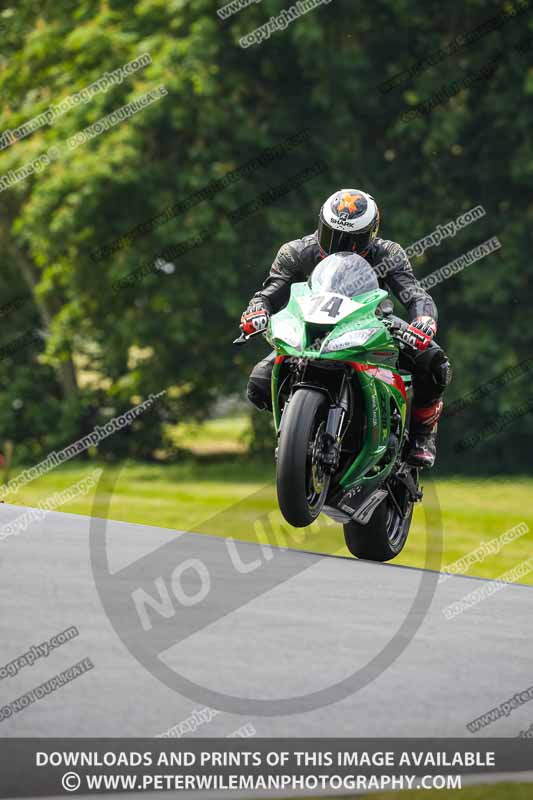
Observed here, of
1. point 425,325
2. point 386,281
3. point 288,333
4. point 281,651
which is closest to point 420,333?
point 425,325

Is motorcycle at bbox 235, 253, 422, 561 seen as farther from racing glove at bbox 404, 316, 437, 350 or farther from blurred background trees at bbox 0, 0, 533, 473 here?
blurred background trees at bbox 0, 0, 533, 473

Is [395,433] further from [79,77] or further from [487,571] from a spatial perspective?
[79,77]

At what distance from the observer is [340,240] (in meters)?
7.55

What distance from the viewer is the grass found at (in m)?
9.71

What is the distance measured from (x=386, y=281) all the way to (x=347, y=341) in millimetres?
991

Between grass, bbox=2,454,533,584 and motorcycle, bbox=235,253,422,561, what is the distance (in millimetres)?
386

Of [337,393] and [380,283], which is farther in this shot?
[380,283]

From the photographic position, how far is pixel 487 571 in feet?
53.3

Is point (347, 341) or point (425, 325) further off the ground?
point (347, 341)

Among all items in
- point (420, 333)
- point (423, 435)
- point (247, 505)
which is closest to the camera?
point (420, 333)

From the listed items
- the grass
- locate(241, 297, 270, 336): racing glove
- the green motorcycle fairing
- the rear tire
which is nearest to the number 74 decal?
the green motorcycle fairing

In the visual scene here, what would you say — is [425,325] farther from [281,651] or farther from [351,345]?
[281,651]

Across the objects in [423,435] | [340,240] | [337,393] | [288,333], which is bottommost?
[423,435]

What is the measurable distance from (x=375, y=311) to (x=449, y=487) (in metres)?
7.48
